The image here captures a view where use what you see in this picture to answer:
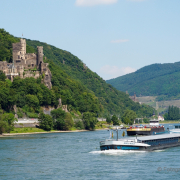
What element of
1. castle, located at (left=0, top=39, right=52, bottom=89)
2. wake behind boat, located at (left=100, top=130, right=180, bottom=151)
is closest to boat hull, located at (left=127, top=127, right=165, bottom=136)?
wake behind boat, located at (left=100, top=130, right=180, bottom=151)

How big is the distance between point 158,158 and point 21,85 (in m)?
112

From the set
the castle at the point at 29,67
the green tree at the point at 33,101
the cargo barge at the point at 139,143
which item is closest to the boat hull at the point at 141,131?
the cargo barge at the point at 139,143

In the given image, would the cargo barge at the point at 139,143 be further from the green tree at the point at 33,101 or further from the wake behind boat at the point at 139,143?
the green tree at the point at 33,101

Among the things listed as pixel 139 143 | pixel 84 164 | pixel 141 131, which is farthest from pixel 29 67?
pixel 84 164

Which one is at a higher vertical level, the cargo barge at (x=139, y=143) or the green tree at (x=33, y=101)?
the green tree at (x=33, y=101)

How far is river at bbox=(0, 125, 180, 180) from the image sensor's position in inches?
2462

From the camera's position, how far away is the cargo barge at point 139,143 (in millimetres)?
84125

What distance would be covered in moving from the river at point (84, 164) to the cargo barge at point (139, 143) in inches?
76.7

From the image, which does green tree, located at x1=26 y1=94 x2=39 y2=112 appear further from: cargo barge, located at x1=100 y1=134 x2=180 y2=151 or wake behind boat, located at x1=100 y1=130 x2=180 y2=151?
cargo barge, located at x1=100 y1=134 x2=180 y2=151

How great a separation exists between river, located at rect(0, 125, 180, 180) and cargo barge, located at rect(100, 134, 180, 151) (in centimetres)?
195

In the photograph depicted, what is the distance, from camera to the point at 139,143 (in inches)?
3415

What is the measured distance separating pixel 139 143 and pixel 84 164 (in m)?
18.6

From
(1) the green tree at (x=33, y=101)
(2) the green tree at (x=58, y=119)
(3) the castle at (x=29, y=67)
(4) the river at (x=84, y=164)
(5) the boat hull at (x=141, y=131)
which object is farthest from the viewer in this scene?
(3) the castle at (x=29, y=67)

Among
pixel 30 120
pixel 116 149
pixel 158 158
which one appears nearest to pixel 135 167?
pixel 158 158
